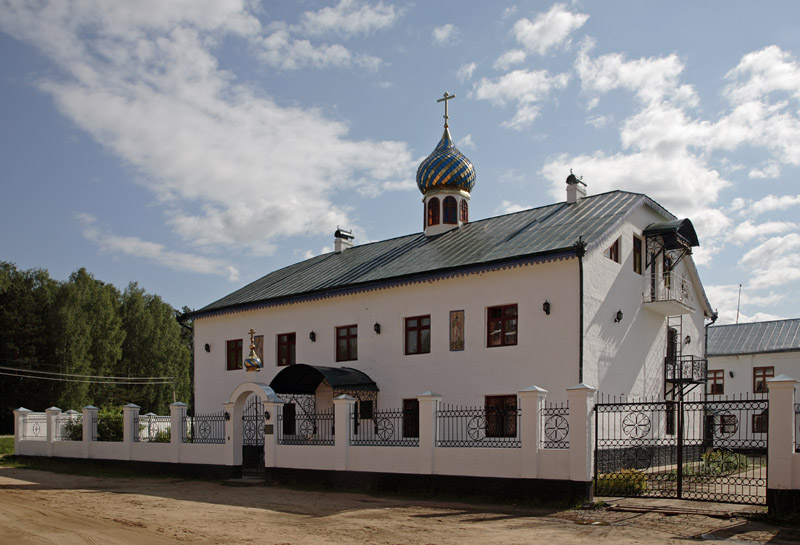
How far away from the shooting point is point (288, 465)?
16516 mm

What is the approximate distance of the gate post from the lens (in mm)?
10711

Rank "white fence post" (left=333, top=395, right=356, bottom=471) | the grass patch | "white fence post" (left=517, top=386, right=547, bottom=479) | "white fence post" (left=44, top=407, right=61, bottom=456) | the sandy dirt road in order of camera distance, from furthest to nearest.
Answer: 1. the grass patch
2. "white fence post" (left=44, top=407, right=61, bottom=456)
3. "white fence post" (left=333, top=395, right=356, bottom=471)
4. "white fence post" (left=517, top=386, right=547, bottom=479)
5. the sandy dirt road

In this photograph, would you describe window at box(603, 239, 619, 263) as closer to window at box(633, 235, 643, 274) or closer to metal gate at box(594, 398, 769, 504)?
window at box(633, 235, 643, 274)

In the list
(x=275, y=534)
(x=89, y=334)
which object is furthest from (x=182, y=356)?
(x=275, y=534)

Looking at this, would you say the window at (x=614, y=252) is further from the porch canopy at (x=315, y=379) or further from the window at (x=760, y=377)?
the window at (x=760, y=377)

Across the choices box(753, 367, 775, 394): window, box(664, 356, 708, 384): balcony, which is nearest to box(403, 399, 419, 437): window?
box(664, 356, 708, 384): balcony

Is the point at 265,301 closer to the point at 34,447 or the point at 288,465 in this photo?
the point at 288,465

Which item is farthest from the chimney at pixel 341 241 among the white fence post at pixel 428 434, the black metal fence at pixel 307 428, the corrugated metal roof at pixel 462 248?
the white fence post at pixel 428 434

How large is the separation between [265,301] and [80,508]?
10.6 m

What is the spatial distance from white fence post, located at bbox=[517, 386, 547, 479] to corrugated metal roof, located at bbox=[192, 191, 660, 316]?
4.31 meters

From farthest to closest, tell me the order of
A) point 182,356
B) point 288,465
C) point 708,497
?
1. point 182,356
2. point 288,465
3. point 708,497

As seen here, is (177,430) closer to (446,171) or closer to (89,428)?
(89,428)

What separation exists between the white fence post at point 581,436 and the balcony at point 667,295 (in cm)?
718

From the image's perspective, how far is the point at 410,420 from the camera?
1872 centimetres
